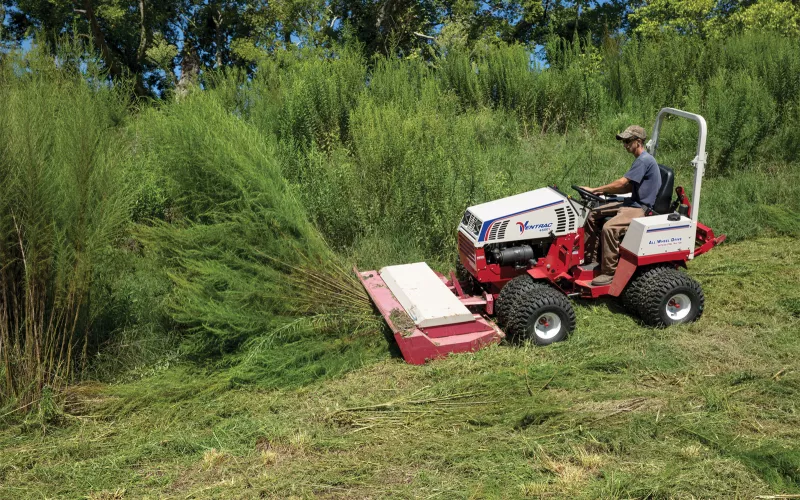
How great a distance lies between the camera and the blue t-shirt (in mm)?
5762

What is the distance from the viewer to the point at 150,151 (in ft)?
23.1

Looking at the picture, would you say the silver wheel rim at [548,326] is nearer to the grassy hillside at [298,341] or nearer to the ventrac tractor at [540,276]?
the ventrac tractor at [540,276]

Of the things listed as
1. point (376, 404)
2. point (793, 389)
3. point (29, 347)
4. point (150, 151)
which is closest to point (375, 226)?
point (150, 151)

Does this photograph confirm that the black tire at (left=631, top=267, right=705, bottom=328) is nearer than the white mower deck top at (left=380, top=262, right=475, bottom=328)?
No

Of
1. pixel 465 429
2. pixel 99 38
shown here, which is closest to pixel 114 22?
pixel 99 38

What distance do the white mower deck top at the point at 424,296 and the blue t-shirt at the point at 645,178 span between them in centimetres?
172

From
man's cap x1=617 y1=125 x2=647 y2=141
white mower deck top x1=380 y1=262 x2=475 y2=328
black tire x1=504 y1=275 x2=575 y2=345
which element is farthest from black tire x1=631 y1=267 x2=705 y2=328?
white mower deck top x1=380 y1=262 x2=475 y2=328

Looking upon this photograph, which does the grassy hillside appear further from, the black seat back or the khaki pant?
the black seat back

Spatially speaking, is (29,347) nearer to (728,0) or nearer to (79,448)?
(79,448)

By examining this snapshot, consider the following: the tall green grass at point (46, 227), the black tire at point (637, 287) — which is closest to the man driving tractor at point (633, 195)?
the black tire at point (637, 287)

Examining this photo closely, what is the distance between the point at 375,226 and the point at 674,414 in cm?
374

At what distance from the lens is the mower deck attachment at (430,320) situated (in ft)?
17.1

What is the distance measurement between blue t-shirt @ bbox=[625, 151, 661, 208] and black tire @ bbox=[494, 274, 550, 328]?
1.10 metres

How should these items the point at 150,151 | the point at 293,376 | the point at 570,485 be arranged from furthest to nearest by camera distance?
the point at 150,151 → the point at 293,376 → the point at 570,485
